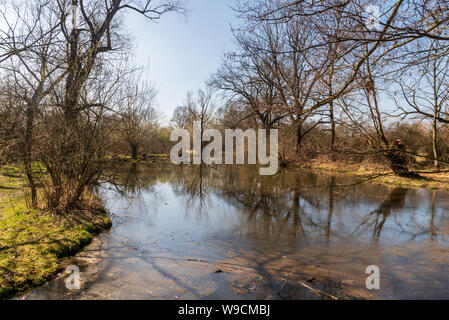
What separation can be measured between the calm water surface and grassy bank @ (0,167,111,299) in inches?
10.0

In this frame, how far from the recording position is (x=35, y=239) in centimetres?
504

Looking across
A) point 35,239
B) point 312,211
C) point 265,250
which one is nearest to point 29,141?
point 35,239

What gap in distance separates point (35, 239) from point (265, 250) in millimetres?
4061

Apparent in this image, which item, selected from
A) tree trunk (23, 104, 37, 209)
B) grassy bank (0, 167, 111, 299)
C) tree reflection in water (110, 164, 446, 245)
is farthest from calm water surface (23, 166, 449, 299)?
tree trunk (23, 104, 37, 209)

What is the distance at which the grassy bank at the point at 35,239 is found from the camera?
396 centimetres

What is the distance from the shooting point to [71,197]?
267 inches

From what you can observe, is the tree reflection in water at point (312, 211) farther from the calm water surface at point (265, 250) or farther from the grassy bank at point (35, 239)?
the grassy bank at point (35, 239)

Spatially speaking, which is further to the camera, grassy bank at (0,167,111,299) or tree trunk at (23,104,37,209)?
tree trunk at (23,104,37,209)

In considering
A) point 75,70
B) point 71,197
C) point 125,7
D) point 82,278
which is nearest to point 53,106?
point 75,70

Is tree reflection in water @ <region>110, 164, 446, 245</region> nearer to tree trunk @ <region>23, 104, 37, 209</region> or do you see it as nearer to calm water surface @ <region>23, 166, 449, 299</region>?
calm water surface @ <region>23, 166, 449, 299</region>

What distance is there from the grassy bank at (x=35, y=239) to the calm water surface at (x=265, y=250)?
0.25 m

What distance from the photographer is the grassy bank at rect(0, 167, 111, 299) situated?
13.0 feet

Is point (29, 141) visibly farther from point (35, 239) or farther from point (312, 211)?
point (312, 211)
